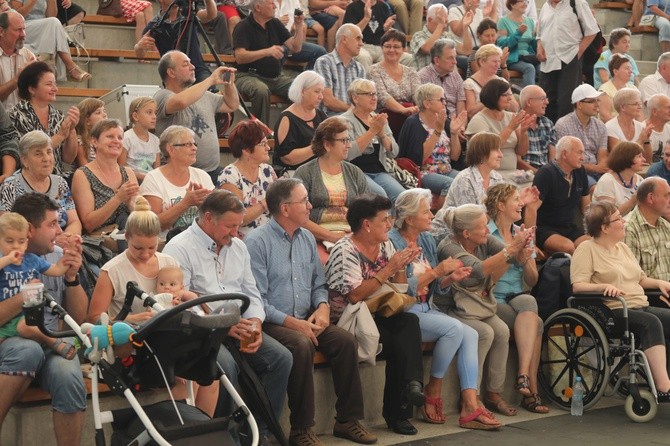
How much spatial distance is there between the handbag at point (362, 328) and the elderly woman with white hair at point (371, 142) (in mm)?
2290

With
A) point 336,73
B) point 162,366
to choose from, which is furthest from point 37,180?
point 336,73

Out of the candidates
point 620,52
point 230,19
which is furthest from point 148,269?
point 620,52

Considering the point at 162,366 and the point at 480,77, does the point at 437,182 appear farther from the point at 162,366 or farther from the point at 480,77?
the point at 162,366

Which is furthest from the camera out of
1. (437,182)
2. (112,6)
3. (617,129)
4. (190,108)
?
(112,6)

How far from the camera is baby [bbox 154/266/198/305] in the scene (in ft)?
19.4

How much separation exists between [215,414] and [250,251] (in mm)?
1008

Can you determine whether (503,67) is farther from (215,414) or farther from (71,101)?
(215,414)

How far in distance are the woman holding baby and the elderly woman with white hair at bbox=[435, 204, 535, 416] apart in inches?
82.2

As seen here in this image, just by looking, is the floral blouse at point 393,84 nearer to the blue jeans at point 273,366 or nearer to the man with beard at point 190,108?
the man with beard at point 190,108

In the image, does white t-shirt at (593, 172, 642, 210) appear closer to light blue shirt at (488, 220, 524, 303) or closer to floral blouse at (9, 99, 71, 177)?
light blue shirt at (488, 220, 524, 303)

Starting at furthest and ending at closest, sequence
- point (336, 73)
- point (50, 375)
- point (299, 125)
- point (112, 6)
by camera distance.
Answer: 1. point (112, 6)
2. point (336, 73)
3. point (299, 125)
4. point (50, 375)

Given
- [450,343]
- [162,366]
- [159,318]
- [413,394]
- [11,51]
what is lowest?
[413,394]

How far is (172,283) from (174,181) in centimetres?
161

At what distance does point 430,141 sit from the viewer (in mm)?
9602
